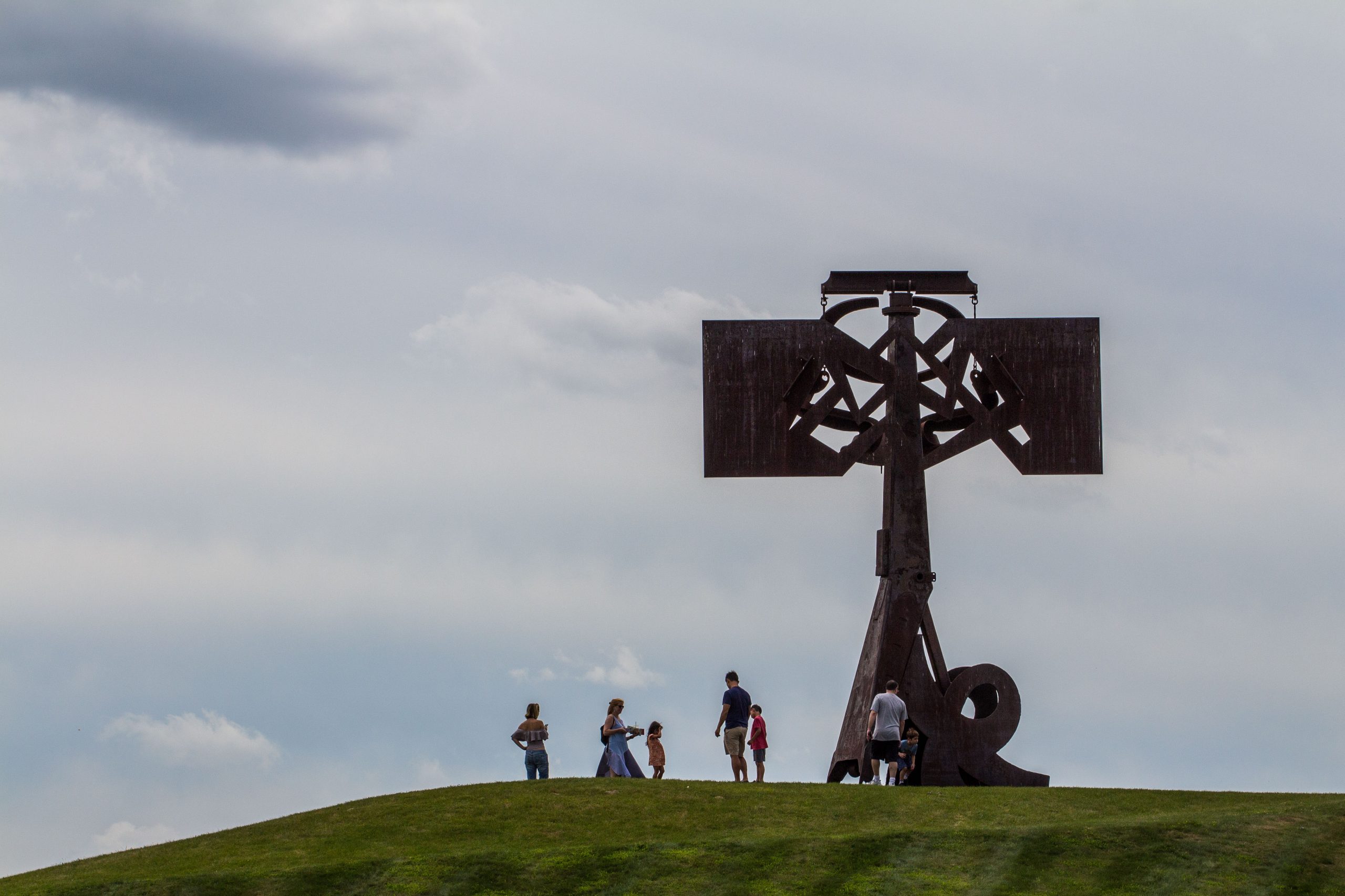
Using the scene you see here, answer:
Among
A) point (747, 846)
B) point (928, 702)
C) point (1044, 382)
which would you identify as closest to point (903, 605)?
point (928, 702)

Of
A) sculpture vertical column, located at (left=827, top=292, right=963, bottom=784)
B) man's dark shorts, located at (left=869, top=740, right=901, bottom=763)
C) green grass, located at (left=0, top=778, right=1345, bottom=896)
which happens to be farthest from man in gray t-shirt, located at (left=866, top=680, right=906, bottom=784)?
green grass, located at (left=0, top=778, right=1345, bottom=896)

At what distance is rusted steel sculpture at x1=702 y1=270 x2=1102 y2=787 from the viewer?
25.4 metres

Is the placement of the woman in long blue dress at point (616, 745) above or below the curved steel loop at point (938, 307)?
below

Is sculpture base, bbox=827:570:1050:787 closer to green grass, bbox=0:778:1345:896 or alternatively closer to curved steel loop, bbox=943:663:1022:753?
curved steel loop, bbox=943:663:1022:753

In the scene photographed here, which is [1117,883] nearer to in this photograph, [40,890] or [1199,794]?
[1199,794]

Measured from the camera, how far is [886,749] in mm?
23703

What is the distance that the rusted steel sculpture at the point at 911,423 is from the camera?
83.4 feet

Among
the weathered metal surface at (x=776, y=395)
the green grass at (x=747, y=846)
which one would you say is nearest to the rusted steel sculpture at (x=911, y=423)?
the weathered metal surface at (x=776, y=395)

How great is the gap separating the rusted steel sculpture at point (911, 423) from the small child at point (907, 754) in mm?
307

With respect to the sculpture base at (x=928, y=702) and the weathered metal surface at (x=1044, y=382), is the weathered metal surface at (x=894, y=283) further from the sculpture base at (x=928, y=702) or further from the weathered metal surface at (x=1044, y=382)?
the sculpture base at (x=928, y=702)

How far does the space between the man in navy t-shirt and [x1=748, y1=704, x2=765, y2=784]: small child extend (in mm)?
198

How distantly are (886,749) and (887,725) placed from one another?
0.41 meters

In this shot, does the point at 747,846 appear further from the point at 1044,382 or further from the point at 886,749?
the point at 1044,382

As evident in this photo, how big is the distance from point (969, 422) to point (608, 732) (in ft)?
24.7
